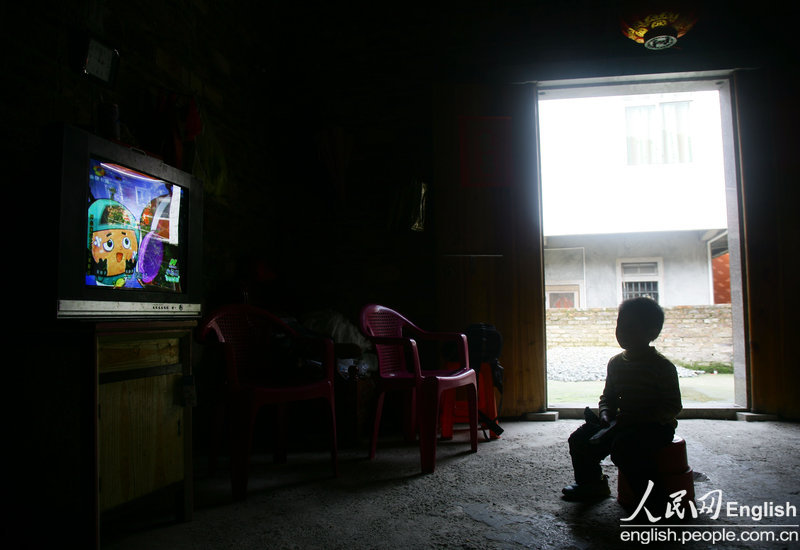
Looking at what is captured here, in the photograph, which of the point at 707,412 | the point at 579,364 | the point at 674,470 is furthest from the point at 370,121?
the point at 579,364

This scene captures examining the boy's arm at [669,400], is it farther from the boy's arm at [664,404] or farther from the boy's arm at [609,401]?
the boy's arm at [609,401]

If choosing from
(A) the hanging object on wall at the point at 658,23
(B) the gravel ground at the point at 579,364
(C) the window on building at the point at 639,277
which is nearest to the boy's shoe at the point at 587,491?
(A) the hanging object on wall at the point at 658,23

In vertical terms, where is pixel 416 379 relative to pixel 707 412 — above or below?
above

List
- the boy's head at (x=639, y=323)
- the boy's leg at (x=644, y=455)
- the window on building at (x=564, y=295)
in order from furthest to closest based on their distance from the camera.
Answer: the window on building at (x=564, y=295) < the boy's head at (x=639, y=323) < the boy's leg at (x=644, y=455)

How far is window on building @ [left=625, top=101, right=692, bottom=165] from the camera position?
417 inches

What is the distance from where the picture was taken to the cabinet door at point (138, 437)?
145 cm

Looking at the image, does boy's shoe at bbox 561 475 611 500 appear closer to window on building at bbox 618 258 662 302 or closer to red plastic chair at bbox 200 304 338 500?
red plastic chair at bbox 200 304 338 500

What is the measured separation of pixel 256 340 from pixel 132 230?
101cm

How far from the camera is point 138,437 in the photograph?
157 cm

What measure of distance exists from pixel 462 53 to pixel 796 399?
3.44m

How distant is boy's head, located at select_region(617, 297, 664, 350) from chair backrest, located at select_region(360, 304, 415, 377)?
48.2 inches

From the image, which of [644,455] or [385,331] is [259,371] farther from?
[644,455]

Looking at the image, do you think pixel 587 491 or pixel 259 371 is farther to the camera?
pixel 259 371

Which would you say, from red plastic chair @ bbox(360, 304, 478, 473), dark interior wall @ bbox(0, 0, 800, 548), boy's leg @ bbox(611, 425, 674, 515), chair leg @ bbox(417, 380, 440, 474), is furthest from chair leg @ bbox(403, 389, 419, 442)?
boy's leg @ bbox(611, 425, 674, 515)
